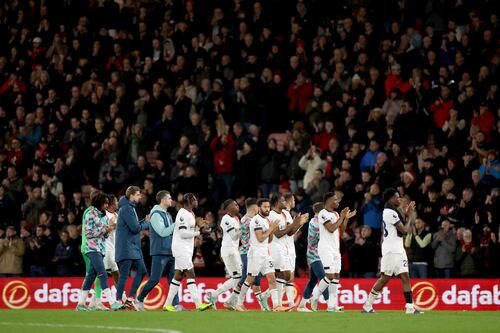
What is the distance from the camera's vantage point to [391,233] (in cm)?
2136

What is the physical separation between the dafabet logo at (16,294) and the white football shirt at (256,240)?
26.3 feet

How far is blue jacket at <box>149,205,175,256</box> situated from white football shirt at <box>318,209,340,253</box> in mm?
2935

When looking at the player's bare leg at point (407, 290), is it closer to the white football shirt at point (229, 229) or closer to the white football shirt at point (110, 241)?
the white football shirt at point (229, 229)

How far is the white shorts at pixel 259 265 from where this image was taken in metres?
22.7

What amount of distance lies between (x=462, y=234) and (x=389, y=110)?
4744 millimetres

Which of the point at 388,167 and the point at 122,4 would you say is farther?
the point at 122,4

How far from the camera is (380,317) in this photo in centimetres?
2059

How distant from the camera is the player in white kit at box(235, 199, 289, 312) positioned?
22.7 m

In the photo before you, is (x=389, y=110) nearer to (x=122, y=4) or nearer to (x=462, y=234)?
(x=462, y=234)

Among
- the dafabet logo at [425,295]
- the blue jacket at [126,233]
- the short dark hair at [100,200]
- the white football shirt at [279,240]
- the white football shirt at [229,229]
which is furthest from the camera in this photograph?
the dafabet logo at [425,295]

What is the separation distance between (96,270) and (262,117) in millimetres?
9892

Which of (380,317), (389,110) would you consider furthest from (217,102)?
(380,317)

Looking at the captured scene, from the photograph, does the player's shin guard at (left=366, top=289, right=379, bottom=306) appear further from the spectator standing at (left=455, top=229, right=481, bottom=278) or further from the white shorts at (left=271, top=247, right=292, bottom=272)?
the spectator standing at (left=455, top=229, right=481, bottom=278)

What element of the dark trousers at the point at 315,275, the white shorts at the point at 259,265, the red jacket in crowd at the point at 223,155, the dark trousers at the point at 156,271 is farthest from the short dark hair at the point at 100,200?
the red jacket in crowd at the point at 223,155
